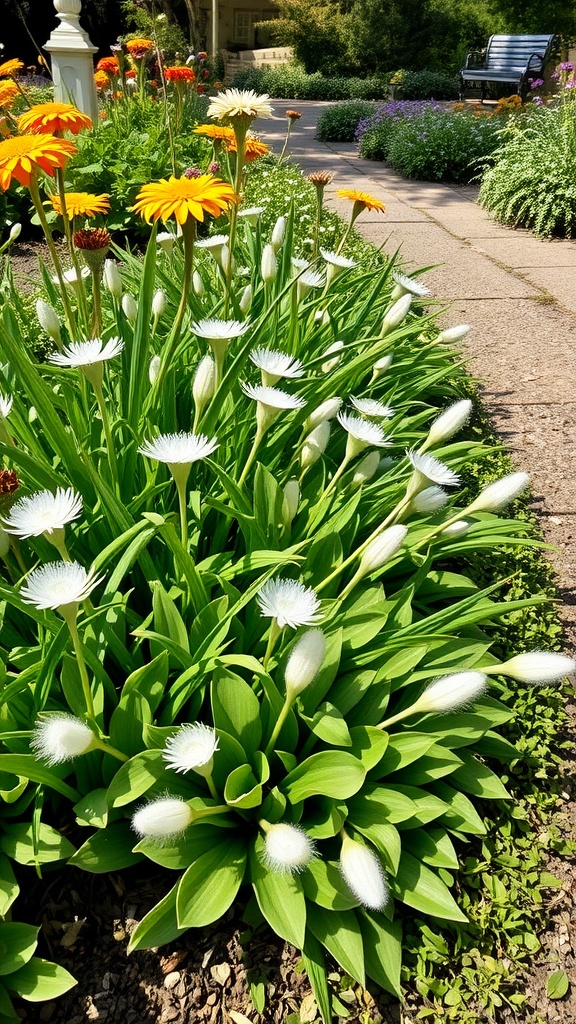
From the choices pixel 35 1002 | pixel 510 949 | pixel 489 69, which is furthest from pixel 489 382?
pixel 489 69

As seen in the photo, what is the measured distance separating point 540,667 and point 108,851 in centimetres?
81

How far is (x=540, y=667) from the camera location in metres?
1.15

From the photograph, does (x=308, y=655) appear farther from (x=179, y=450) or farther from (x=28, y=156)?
(x=28, y=156)

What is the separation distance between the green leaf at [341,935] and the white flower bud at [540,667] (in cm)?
48

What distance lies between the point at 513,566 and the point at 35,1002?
154 cm

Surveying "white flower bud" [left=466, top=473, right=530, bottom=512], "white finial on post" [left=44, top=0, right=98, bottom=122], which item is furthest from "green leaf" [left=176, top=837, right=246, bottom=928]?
"white finial on post" [left=44, top=0, right=98, bottom=122]

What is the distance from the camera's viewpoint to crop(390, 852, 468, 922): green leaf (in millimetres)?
1172

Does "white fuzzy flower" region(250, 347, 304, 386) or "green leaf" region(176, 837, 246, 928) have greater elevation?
"white fuzzy flower" region(250, 347, 304, 386)

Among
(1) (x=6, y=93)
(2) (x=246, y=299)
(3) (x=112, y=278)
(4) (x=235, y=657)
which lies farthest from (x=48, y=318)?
(1) (x=6, y=93)

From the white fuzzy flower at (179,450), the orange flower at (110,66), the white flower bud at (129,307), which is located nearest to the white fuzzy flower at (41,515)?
the white fuzzy flower at (179,450)

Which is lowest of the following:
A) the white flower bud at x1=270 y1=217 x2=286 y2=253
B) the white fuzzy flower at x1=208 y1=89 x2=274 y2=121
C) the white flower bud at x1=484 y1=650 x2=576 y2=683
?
the white flower bud at x1=484 y1=650 x2=576 y2=683

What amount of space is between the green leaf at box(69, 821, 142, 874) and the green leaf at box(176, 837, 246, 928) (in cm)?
13

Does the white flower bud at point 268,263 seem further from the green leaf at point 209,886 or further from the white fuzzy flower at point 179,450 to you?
the green leaf at point 209,886

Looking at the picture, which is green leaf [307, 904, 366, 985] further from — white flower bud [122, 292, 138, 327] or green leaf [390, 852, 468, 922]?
white flower bud [122, 292, 138, 327]
